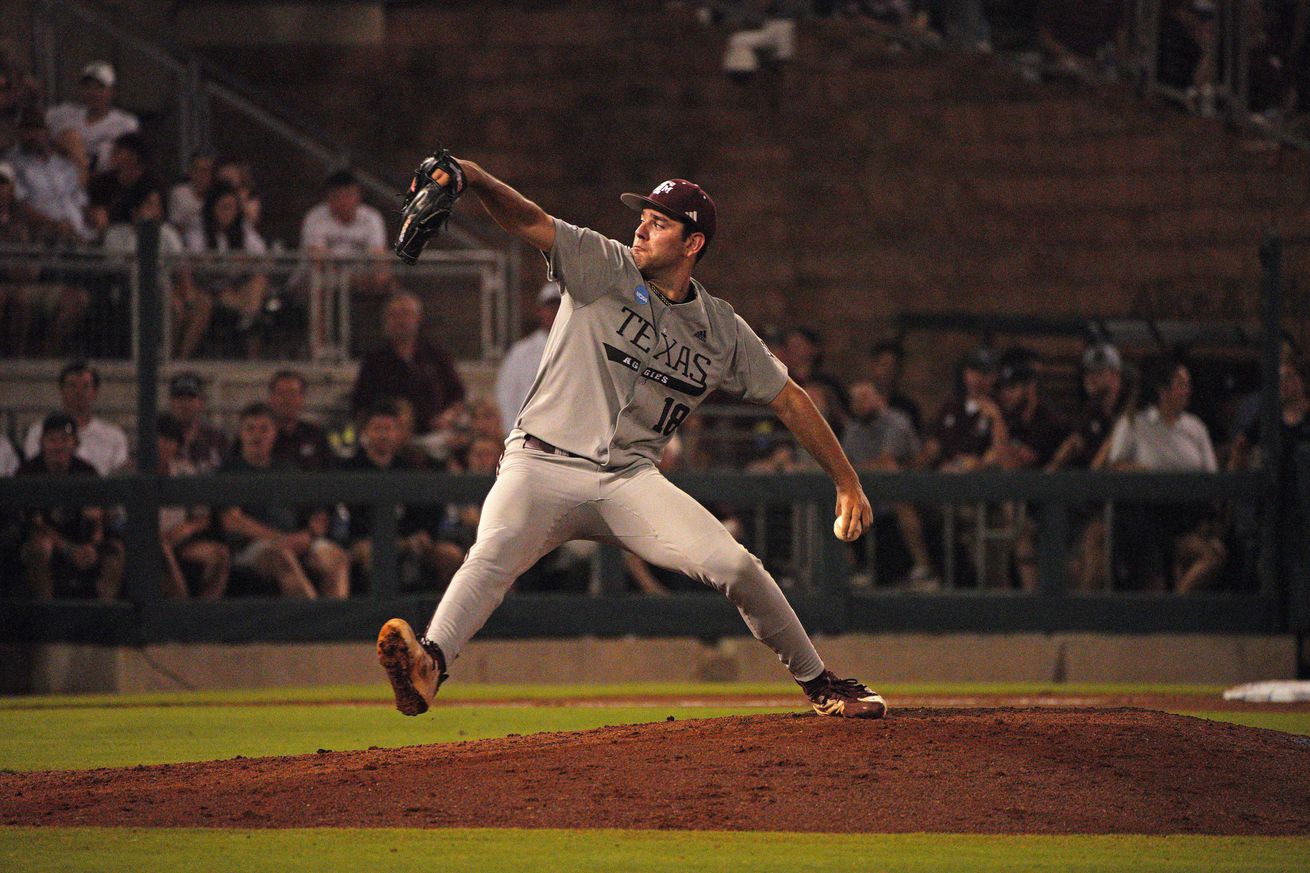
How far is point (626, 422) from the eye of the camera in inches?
276

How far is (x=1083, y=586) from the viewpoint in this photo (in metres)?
12.3

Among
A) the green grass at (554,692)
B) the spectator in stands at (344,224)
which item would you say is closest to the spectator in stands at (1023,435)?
the green grass at (554,692)

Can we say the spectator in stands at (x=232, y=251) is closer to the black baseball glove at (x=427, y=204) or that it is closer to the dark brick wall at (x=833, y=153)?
the dark brick wall at (x=833, y=153)

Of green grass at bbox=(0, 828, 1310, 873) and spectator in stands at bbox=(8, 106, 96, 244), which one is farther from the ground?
spectator in stands at bbox=(8, 106, 96, 244)

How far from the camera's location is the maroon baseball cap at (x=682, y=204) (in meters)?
7.07

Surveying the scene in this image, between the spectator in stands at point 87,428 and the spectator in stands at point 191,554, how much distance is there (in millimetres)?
466

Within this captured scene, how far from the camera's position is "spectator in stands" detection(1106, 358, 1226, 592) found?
12.3 m

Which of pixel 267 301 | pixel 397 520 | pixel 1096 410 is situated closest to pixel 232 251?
pixel 267 301

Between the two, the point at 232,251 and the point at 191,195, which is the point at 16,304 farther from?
the point at 191,195

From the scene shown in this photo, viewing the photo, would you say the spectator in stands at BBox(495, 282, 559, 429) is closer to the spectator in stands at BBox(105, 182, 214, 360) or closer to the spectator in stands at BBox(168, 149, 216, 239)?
the spectator in stands at BBox(105, 182, 214, 360)

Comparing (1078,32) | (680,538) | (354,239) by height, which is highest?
(1078,32)

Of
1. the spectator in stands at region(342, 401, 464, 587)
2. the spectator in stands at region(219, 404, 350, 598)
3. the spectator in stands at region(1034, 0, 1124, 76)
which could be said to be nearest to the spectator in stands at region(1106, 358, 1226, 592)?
the spectator in stands at region(342, 401, 464, 587)

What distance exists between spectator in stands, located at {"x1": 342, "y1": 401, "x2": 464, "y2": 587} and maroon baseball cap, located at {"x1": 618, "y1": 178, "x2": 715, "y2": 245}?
523 cm

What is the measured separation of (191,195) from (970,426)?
5.67 metres
